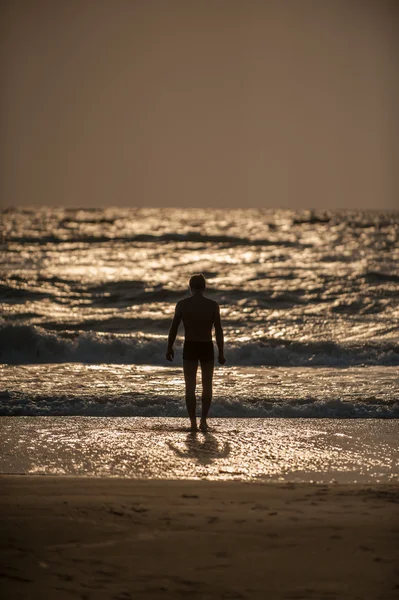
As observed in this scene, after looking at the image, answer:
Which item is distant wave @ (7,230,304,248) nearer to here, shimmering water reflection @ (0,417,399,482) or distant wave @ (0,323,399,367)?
distant wave @ (0,323,399,367)

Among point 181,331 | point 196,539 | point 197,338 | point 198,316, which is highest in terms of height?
point 198,316

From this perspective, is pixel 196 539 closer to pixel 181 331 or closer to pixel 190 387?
pixel 190 387

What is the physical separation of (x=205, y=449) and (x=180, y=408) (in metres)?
2.76

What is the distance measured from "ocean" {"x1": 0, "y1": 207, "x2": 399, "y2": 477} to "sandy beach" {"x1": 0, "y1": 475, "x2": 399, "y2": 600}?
3.10 ft

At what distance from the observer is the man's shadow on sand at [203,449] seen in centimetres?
813

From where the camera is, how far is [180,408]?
11.3 m

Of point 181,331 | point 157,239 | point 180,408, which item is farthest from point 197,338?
point 157,239

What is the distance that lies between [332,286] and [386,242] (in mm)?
23480

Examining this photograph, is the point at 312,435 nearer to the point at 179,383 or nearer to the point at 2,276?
the point at 179,383

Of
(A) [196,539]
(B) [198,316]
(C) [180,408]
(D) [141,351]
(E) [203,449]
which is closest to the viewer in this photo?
(A) [196,539]

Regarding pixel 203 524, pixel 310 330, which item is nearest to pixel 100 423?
pixel 203 524

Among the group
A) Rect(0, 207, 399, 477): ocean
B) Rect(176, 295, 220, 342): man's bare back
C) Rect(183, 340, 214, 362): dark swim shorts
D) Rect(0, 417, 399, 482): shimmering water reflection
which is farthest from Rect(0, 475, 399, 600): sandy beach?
Rect(176, 295, 220, 342): man's bare back

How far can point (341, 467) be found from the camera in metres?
7.77

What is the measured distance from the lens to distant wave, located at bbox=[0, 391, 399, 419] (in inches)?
432
